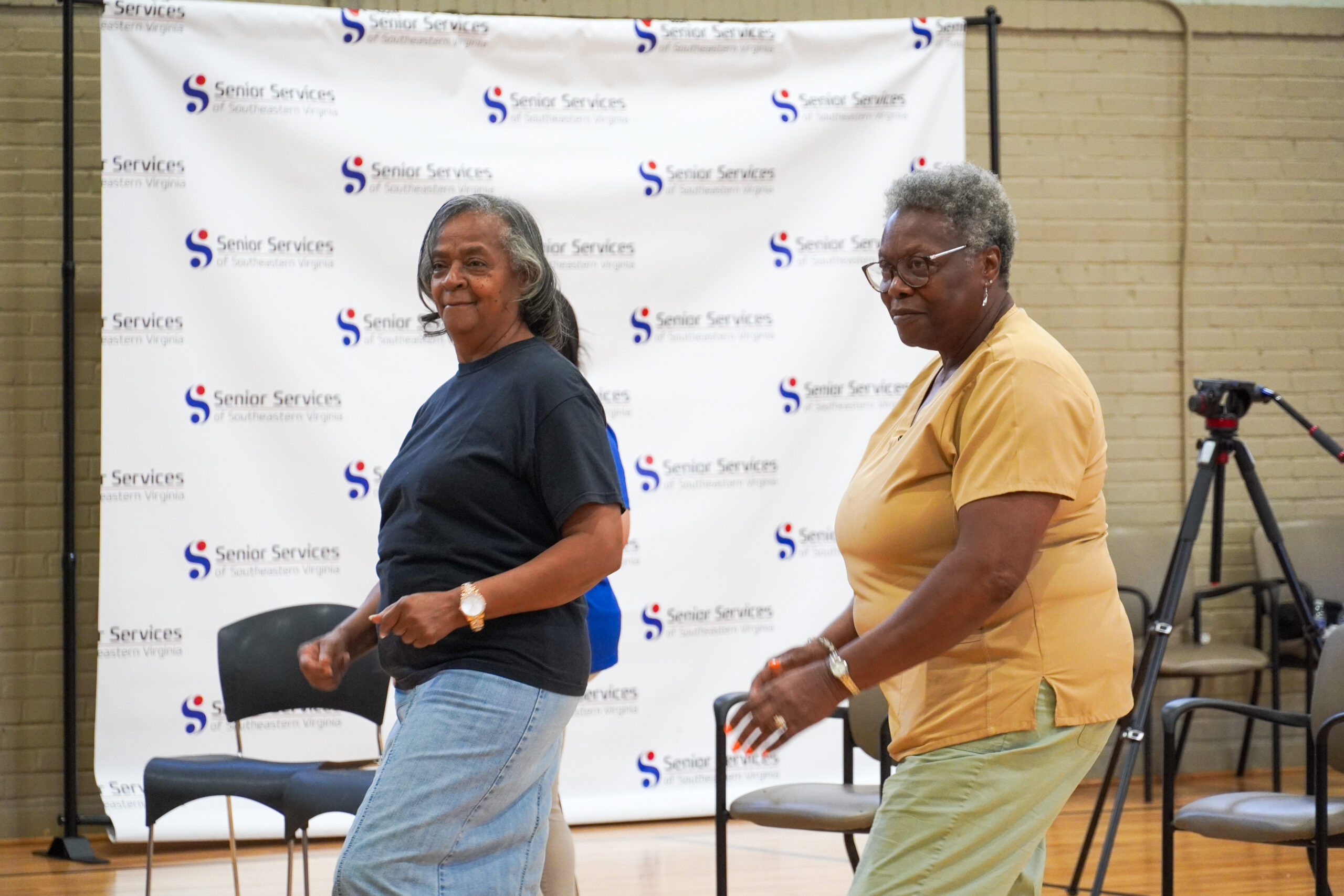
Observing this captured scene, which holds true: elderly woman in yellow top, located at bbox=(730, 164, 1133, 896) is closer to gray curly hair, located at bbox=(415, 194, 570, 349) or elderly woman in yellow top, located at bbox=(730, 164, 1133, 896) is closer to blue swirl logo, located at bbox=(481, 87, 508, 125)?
gray curly hair, located at bbox=(415, 194, 570, 349)

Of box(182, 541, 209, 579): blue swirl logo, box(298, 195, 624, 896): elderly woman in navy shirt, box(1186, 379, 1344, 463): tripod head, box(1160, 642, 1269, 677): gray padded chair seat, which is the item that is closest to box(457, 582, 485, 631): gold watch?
box(298, 195, 624, 896): elderly woman in navy shirt

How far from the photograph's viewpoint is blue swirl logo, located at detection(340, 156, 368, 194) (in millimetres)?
4641

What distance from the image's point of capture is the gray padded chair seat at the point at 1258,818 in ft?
8.73

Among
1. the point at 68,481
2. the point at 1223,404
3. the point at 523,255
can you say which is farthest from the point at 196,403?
the point at 1223,404

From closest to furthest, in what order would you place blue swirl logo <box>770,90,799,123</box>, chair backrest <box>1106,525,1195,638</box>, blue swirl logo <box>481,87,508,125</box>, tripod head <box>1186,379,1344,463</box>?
tripod head <box>1186,379,1344,463</box> → blue swirl logo <box>481,87,508,125</box> → blue swirl logo <box>770,90,799,123</box> → chair backrest <box>1106,525,1195,638</box>

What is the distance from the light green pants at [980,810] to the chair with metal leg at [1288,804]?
1.36 m

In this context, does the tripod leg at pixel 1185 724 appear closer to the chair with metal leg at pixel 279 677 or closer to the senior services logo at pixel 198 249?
the chair with metal leg at pixel 279 677

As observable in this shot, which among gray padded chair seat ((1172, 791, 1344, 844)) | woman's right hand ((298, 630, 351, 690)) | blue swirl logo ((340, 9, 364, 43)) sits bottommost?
gray padded chair seat ((1172, 791, 1344, 844))

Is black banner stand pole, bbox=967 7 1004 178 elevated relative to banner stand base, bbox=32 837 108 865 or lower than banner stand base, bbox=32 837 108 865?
elevated

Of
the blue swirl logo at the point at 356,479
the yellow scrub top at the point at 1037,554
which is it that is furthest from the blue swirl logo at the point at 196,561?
the yellow scrub top at the point at 1037,554

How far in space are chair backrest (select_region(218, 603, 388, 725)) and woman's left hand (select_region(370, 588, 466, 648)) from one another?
1.80m

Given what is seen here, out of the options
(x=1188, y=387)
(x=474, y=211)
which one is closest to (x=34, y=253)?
(x=474, y=211)

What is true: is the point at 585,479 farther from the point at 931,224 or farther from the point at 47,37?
the point at 47,37

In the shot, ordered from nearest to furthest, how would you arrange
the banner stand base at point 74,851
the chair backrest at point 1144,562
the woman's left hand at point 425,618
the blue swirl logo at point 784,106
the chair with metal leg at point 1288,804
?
the woman's left hand at point 425,618 < the chair with metal leg at point 1288,804 < the banner stand base at point 74,851 < the blue swirl logo at point 784,106 < the chair backrest at point 1144,562
